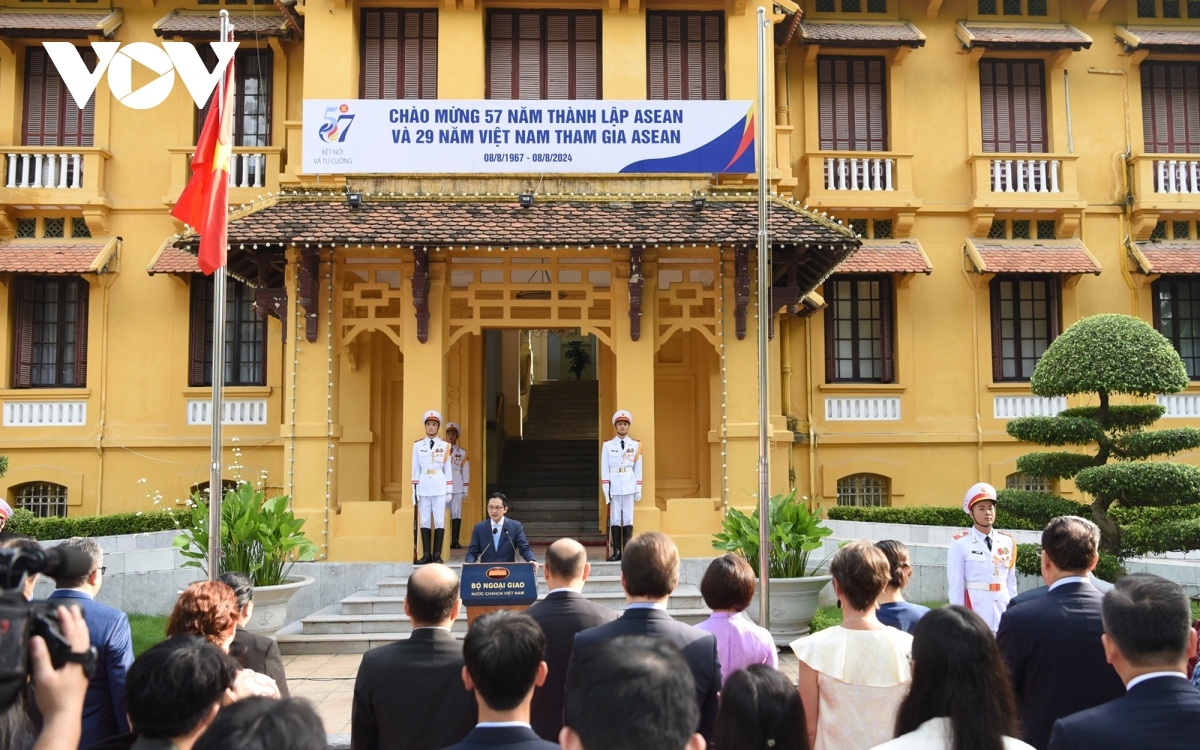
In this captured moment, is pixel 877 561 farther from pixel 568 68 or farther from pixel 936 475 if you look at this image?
pixel 936 475

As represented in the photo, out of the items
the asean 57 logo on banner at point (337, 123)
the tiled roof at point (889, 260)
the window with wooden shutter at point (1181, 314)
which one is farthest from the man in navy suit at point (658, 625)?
the window with wooden shutter at point (1181, 314)

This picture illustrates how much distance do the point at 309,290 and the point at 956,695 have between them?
11.4m

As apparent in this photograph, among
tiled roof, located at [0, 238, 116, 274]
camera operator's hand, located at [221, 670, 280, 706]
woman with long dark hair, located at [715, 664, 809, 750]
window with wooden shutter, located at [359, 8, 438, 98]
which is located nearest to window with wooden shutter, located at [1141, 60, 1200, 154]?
window with wooden shutter, located at [359, 8, 438, 98]

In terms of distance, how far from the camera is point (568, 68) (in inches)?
598

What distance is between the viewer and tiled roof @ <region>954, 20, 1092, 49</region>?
17.3 metres

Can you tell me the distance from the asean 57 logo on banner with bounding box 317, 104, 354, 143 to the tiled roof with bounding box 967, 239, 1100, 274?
428 inches

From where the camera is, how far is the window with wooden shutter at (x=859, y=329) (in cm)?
1761

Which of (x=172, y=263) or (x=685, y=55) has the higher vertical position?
(x=685, y=55)

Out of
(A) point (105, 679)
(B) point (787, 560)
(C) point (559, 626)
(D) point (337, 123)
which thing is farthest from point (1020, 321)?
(A) point (105, 679)

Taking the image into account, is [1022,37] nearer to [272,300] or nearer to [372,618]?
[272,300]

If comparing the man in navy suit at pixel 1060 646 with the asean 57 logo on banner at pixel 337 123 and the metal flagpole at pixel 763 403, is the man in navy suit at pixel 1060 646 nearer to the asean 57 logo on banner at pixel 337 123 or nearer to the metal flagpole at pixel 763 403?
the metal flagpole at pixel 763 403

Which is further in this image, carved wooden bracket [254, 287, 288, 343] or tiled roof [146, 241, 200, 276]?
tiled roof [146, 241, 200, 276]

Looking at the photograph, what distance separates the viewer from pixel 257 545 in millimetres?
10773

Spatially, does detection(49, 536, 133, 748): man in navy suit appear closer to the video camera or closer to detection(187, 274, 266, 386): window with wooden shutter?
the video camera
